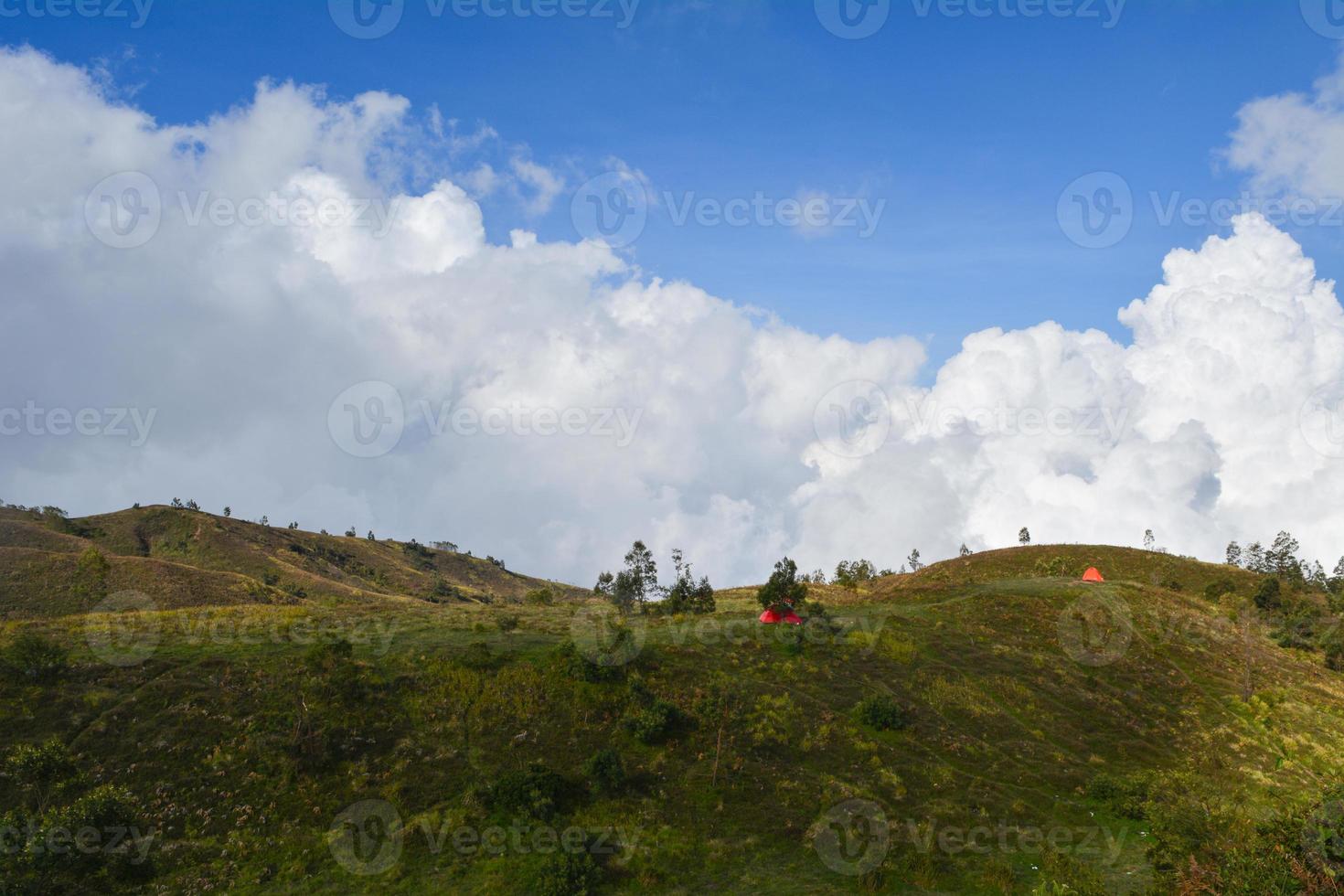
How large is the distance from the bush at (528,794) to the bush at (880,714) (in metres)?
21.2

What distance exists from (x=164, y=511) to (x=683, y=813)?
→ 179m

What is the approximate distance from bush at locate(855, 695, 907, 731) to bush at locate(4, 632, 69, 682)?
4747cm

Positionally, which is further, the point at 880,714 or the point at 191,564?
the point at 191,564

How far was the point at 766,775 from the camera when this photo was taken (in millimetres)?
37312

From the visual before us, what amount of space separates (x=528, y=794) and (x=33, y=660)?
2803 centimetres

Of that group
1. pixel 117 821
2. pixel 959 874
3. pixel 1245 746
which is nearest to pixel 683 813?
pixel 959 874

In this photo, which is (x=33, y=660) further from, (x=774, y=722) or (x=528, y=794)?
(x=774, y=722)

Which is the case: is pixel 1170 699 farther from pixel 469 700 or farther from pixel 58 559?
pixel 58 559

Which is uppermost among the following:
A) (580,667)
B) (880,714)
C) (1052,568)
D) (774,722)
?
(1052,568)

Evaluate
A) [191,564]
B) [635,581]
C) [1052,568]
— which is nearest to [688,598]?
[635,581]

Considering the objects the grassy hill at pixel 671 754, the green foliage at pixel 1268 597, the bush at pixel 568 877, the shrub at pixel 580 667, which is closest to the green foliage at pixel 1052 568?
the green foliage at pixel 1268 597

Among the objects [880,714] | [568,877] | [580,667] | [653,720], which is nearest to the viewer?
[568,877]

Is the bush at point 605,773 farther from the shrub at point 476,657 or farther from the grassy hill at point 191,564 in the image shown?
the grassy hill at point 191,564

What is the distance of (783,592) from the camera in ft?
207
